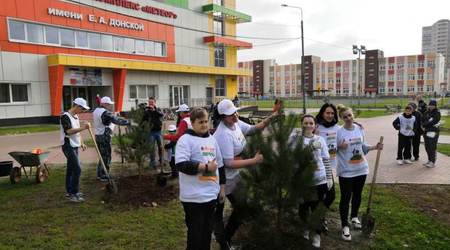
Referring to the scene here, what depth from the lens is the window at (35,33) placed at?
22906mm

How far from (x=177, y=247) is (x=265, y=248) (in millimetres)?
1221

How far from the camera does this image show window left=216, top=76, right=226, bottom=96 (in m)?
39.2

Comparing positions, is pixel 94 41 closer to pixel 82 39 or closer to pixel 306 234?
pixel 82 39

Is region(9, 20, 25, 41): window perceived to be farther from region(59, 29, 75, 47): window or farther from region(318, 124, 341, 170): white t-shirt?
region(318, 124, 341, 170): white t-shirt

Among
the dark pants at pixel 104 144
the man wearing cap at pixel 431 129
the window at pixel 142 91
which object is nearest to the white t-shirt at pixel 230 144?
the dark pants at pixel 104 144

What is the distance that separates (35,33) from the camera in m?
23.2

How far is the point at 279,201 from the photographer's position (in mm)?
3457

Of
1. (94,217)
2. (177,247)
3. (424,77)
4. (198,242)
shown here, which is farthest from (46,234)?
(424,77)

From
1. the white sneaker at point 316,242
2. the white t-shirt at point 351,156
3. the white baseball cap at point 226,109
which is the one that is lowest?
the white sneaker at point 316,242

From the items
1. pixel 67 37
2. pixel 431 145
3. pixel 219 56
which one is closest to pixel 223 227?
pixel 431 145

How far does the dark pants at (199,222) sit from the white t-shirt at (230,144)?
0.48 meters

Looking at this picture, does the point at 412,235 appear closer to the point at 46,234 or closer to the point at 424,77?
the point at 46,234

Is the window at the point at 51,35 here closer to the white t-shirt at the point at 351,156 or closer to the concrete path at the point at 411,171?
the concrete path at the point at 411,171

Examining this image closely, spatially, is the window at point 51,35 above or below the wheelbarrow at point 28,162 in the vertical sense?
above
